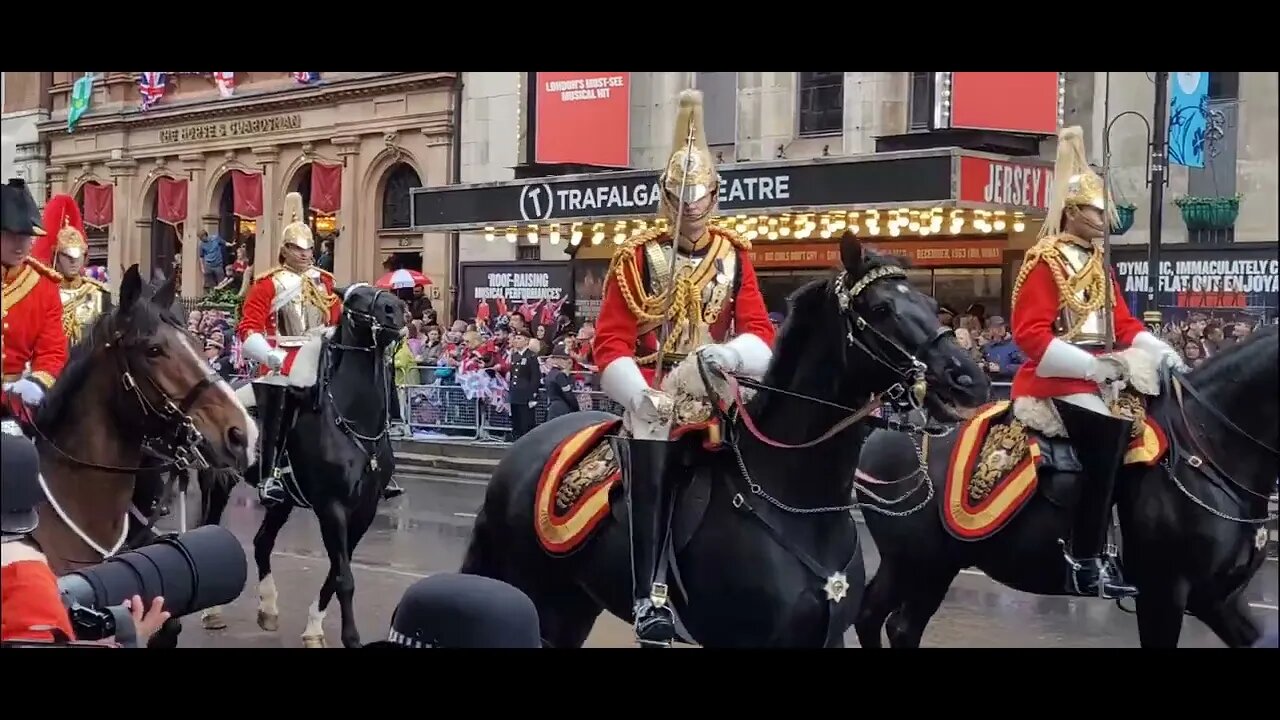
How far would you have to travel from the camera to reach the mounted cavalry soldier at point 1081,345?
288 inches

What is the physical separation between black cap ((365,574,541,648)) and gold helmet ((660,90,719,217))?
3135 mm

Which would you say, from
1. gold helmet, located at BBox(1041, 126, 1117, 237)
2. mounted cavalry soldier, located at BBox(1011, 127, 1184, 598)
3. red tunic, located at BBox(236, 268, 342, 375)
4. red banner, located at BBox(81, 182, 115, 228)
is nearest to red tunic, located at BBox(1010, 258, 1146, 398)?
mounted cavalry soldier, located at BBox(1011, 127, 1184, 598)

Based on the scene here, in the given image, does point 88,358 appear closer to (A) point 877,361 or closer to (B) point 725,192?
(A) point 877,361

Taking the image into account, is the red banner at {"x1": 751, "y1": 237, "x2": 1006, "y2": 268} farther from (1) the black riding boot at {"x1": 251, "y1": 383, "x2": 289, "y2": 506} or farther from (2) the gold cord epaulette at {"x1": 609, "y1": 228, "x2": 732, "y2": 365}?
(2) the gold cord epaulette at {"x1": 609, "y1": 228, "x2": 732, "y2": 365}

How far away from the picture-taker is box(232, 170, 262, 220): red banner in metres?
31.2

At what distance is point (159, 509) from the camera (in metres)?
7.46

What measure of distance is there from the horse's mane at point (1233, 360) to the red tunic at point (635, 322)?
2243mm

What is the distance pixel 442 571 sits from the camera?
1245cm

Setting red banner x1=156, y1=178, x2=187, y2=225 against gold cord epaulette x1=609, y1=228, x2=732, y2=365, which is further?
red banner x1=156, y1=178, x2=187, y2=225

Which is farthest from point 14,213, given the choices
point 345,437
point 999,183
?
point 999,183

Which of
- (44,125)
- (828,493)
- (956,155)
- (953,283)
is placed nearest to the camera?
(828,493)
